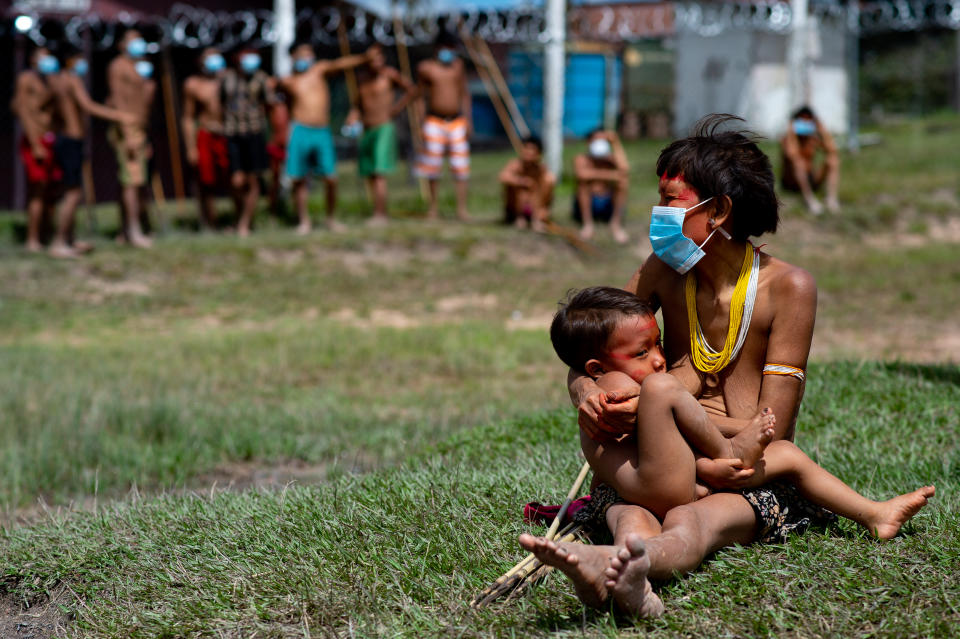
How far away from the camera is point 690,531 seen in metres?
2.85

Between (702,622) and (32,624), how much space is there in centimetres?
198

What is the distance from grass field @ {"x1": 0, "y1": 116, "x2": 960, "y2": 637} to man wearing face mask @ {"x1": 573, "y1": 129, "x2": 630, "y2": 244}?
0.43 metres

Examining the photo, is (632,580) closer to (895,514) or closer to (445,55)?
(895,514)

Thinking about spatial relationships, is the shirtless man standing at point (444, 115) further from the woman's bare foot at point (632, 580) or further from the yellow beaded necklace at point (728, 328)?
A: the woman's bare foot at point (632, 580)

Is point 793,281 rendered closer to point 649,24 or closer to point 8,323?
point 8,323

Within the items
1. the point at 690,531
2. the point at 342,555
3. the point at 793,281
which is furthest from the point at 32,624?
the point at 793,281

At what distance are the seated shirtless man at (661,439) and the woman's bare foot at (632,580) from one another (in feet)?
1.13

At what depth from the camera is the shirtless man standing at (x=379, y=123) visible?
1277 cm

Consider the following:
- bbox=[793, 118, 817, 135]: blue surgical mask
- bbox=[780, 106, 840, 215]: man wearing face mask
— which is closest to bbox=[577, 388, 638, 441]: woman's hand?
bbox=[780, 106, 840, 215]: man wearing face mask

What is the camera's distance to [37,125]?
36.1 feet

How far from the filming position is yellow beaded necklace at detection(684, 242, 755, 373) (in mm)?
3107

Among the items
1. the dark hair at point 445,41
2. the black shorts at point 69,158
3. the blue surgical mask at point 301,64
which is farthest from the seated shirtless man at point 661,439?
the dark hair at point 445,41

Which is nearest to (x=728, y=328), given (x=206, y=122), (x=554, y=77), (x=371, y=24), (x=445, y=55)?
(x=206, y=122)

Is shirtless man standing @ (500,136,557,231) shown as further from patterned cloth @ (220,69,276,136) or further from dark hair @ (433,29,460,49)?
patterned cloth @ (220,69,276,136)
